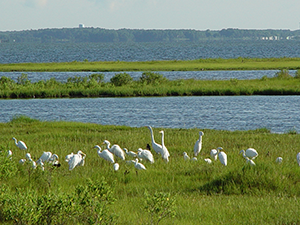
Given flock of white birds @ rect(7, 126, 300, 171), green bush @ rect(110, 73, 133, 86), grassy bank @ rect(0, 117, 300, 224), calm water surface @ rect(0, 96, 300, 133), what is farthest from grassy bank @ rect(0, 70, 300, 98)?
flock of white birds @ rect(7, 126, 300, 171)

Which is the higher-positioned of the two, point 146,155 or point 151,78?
point 146,155

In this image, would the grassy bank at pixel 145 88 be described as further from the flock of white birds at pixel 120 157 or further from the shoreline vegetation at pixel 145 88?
the flock of white birds at pixel 120 157

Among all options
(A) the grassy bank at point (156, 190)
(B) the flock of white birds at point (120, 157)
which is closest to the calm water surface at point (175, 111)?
(A) the grassy bank at point (156, 190)

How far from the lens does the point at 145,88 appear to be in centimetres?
4644

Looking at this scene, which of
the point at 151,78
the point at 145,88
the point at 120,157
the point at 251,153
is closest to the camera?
the point at 251,153

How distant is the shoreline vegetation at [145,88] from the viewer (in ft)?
149

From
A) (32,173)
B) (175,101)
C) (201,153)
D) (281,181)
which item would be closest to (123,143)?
(201,153)

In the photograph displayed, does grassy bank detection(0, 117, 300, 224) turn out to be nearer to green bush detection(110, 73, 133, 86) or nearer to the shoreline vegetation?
the shoreline vegetation

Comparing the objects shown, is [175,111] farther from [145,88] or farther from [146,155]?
[146,155]

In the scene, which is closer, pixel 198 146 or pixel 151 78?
pixel 198 146

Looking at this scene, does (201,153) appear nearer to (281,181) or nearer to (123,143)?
(123,143)

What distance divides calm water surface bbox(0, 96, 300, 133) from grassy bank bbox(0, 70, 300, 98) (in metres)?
1.98

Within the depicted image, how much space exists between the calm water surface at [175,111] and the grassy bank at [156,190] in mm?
12442

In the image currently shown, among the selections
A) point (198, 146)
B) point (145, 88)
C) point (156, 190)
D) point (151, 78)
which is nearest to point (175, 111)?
point (145, 88)
